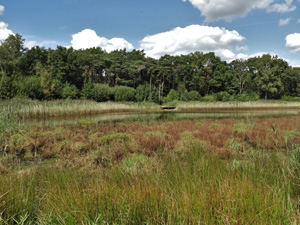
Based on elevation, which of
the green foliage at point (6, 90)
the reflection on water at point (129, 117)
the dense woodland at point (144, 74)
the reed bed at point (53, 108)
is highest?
the dense woodland at point (144, 74)

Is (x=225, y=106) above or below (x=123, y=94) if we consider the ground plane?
below

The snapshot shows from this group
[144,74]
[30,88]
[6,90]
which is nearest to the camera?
[6,90]

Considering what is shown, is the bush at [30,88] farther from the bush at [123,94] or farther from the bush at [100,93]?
the bush at [123,94]

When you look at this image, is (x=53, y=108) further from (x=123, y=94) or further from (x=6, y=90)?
(x=123, y=94)

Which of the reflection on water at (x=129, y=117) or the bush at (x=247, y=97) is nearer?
the reflection on water at (x=129, y=117)

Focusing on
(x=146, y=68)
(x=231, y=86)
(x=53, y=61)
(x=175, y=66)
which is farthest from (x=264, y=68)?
(x=53, y=61)

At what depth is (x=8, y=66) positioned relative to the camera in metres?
49.2

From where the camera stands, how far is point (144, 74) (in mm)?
61656

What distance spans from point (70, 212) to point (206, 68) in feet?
201

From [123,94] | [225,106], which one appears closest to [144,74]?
[123,94]

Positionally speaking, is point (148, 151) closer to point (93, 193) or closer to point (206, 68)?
point (93, 193)

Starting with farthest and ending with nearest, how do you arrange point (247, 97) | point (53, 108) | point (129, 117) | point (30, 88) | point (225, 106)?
point (247, 97)
point (225, 106)
point (30, 88)
point (129, 117)
point (53, 108)

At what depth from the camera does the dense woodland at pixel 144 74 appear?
Result: 44375 mm

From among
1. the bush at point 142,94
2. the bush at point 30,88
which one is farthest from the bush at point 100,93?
the bush at point 30,88
